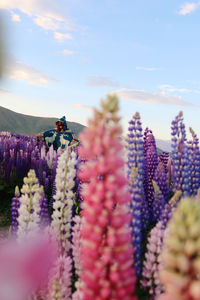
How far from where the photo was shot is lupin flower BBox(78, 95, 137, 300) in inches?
46.3

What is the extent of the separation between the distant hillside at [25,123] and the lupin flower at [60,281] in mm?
32793

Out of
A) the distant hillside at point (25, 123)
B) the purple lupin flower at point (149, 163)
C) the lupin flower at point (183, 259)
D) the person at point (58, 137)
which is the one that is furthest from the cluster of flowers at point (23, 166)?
the distant hillside at point (25, 123)

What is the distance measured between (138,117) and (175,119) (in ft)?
1.02

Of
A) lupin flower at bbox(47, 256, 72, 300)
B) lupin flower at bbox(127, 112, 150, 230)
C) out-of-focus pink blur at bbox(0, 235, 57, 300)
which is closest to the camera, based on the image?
out-of-focus pink blur at bbox(0, 235, 57, 300)

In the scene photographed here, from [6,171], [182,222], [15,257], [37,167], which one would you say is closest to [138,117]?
[182,222]

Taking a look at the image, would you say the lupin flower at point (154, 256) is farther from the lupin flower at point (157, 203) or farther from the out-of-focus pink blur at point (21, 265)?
the out-of-focus pink blur at point (21, 265)

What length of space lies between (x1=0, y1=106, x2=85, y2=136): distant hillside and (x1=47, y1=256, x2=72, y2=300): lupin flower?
32.8m

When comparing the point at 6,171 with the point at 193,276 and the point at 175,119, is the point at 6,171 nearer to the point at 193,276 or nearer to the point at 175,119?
the point at 175,119

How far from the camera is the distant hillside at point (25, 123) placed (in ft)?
116

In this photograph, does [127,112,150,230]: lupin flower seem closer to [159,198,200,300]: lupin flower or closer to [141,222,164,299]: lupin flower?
[141,222,164,299]: lupin flower

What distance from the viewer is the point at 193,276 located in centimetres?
93

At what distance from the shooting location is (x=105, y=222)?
119cm

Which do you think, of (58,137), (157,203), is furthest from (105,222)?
(58,137)

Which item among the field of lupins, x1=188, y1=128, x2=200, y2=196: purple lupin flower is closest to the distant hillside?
x1=188, y1=128, x2=200, y2=196: purple lupin flower
